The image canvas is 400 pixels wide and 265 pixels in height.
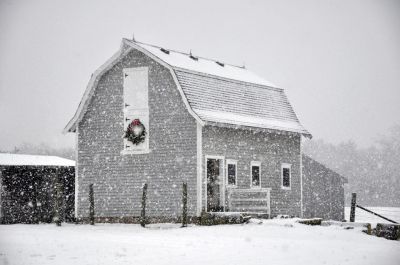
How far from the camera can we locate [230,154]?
31469mm

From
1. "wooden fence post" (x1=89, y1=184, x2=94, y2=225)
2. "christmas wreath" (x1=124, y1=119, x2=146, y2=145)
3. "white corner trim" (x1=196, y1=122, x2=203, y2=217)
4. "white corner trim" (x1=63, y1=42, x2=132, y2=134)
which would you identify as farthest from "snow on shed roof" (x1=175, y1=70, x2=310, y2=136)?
"wooden fence post" (x1=89, y1=184, x2=94, y2=225)

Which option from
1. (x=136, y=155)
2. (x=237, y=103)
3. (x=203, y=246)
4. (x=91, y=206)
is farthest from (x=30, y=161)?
(x=203, y=246)

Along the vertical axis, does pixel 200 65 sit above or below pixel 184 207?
above

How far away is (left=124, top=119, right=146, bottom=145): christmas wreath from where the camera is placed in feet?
101

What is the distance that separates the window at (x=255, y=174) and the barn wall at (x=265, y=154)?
192 millimetres

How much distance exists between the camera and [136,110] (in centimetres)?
3131

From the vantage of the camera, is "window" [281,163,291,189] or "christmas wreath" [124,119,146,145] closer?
"christmas wreath" [124,119,146,145]

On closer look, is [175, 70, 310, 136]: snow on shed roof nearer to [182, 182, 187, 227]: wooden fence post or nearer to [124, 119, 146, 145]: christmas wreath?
[124, 119, 146, 145]: christmas wreath

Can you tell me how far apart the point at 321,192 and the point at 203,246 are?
21.6 metres

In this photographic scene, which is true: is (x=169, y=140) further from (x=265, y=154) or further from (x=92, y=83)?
(x=265, y=154)

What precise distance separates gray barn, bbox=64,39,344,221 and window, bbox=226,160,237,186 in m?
0.04

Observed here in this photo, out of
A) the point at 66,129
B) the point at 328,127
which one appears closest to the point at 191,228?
the point at 66,129

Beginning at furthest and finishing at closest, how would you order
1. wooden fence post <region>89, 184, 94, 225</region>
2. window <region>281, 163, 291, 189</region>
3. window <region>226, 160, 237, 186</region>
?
window <region>281, 163, 291, 189</region> < window <region>226, 160, 237, 186</region> < wooden fence post <region>89, 184, 94, 225</region>

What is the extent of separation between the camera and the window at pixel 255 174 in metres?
32.7
